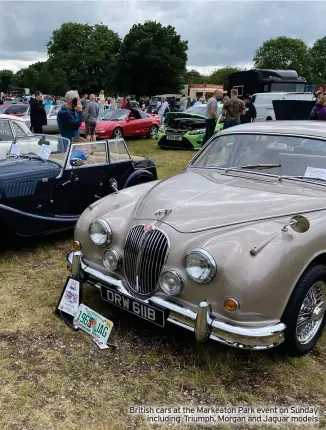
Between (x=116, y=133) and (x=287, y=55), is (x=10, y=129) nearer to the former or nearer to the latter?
(x=116, y=133)

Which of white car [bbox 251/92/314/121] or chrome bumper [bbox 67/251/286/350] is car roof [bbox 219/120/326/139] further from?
white car [bbox 251/92/314/121]

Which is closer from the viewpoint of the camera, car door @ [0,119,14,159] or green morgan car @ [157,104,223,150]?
car door @ [0,119,14,159]

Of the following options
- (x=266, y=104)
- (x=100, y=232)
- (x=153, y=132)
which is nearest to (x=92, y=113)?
(x=153, y=132)

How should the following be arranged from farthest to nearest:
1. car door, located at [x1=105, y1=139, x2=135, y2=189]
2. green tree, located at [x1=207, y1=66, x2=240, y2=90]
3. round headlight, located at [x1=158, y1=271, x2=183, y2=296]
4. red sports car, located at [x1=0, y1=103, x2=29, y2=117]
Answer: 1. green tree, located at [x1=207, y1=66, x2=240, y2=90]
2. red sports car, located at [x1=0, y1=103, x2=29, y2=117]
3. car door, located at [x1=105, y1=139, x2=135, y2=189]
4. round headlight, located at [x1=158, y1=271, x2=183, y2=296]

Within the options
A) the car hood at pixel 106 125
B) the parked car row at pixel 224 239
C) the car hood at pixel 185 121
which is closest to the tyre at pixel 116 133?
the car hood at pixel 106 125

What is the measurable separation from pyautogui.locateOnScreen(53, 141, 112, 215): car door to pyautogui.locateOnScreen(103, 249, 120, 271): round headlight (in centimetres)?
210

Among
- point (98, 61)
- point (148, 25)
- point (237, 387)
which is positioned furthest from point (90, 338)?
point (98, 61)

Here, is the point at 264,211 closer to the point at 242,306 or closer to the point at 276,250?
the point at 276,250

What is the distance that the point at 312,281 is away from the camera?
3.09 m

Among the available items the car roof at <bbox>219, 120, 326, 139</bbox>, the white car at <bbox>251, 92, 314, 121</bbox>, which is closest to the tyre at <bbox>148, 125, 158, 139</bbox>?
the white car at <bbox>251, 92, 314, 121</bbox>

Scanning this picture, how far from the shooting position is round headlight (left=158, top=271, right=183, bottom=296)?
2992mm

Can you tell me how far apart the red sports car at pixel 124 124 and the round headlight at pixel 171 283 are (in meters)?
12.1

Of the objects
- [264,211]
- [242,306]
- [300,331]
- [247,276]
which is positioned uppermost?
[264,211]

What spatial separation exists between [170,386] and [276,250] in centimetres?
120
